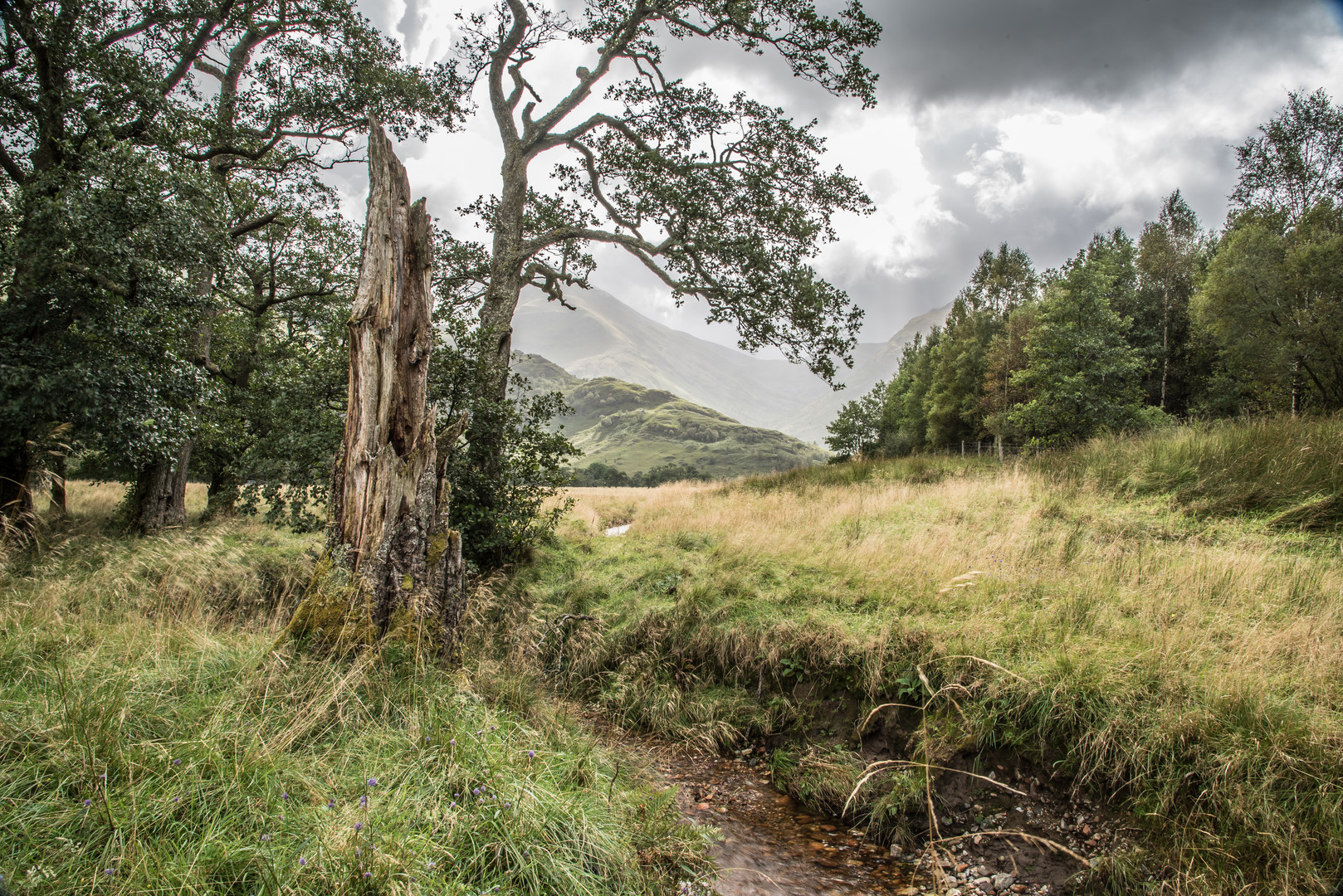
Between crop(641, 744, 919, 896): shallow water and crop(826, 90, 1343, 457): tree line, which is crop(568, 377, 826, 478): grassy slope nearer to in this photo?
crop(826, 90, 1343, 457): tree line

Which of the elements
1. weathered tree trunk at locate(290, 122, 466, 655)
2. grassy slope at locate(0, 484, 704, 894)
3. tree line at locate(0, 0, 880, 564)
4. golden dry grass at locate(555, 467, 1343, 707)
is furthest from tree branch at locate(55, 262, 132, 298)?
golden dry grass at locate(555, 467, 1343, 707)

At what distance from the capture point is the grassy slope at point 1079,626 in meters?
3.71

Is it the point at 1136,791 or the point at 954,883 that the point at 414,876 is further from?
the point at 1136,791

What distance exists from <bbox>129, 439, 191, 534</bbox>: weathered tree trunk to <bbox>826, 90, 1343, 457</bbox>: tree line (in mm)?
31328

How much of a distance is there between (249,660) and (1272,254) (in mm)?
43035

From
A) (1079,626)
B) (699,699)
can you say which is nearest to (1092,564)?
(1079,626)

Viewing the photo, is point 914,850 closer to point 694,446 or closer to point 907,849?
point 907,849

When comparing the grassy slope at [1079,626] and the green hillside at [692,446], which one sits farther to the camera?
the green hillside at [692,446]

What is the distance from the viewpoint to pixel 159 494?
11.5m

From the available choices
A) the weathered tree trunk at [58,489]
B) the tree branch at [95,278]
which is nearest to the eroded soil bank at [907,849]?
the tree branch at [95,278]

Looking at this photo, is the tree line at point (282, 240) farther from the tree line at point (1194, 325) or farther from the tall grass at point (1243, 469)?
the tree line at point (1194, 325)

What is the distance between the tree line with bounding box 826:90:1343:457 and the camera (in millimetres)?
27109

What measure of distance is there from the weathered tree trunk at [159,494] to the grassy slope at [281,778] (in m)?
7.87

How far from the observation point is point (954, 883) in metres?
4.03
